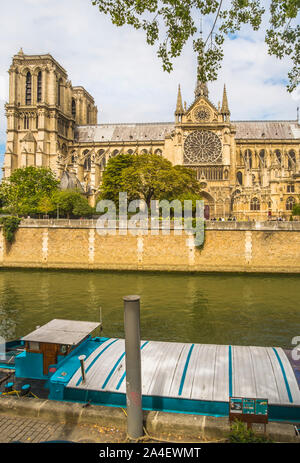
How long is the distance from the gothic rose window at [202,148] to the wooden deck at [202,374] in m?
51.0

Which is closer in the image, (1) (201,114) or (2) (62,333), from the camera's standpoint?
(2) (62,333)

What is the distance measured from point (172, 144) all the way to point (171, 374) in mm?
56065

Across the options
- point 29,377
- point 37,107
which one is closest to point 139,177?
point 29,377

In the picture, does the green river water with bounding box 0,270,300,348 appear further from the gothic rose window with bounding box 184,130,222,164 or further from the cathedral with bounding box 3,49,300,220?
the gothic rose window with bounding box 184,130,222,164

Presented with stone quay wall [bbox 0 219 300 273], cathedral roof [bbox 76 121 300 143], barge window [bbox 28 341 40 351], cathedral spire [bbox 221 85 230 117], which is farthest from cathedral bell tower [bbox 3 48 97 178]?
barge window [bbox 28 341 40 351]

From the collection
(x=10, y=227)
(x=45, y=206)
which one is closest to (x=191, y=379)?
(x=10, y=227)

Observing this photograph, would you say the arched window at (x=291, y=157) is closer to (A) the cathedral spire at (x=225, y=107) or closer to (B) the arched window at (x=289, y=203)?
(A) the cathedral spire at (x=225, y=107)

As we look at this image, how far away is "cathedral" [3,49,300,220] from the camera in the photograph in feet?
165

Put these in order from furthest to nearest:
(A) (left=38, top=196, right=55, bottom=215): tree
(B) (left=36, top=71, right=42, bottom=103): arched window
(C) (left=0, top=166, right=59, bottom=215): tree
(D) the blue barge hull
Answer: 1. (B) (left=36, top=71, right=42, bottom=103): arched window
2. (C) (left=0, top=166, right=59, bottom=215): tree
3. (A) (left=38, top=196, right=55, bottom=215): tree
4. (D) the blue barge hull

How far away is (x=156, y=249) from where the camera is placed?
94.3 ft

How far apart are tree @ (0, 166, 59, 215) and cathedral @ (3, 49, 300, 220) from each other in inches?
229

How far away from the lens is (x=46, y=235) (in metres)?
30.5

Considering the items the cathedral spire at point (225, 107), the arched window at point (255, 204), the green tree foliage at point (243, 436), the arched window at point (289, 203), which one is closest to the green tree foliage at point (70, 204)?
the arched window at point (255, 204)

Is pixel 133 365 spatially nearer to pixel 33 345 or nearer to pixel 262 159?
pixel 33 345
